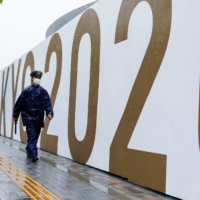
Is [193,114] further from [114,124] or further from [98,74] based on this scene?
[98,74]

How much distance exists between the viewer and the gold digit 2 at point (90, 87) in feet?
20.2

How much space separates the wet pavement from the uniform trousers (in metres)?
0.38

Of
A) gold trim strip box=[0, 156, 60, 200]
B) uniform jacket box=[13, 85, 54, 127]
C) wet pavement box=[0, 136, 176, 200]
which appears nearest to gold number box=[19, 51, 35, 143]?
uniform jacket box=[13, 85, 54, 127]

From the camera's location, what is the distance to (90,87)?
6.33m

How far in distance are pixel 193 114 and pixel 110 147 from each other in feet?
6.69

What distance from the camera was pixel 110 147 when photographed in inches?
216

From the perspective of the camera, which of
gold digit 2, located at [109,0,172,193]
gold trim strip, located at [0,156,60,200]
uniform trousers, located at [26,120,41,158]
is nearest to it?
gold trim strip, located at [0,156,60,200]

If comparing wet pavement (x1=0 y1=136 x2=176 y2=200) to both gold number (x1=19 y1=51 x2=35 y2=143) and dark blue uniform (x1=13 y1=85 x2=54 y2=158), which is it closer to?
dark blue uniform (x1=13 y1=85 x2=54 y2=158)

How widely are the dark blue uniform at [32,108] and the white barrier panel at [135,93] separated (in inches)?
24.4

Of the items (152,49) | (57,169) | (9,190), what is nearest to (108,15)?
(152,49)

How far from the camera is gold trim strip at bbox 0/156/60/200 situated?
3787mm

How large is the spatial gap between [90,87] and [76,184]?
89.2 inches

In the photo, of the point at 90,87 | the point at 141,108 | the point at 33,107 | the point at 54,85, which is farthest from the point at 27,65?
the point at 141,108

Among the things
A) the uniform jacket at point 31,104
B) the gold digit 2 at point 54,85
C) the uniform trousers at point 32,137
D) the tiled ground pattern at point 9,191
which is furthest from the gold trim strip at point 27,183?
the gold digit 2 at point 54,85
